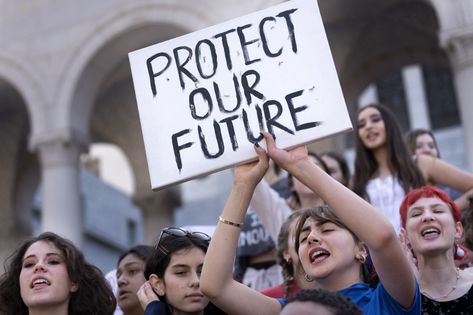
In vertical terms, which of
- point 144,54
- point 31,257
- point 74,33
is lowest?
point 31,257

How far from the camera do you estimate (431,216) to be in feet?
10.1

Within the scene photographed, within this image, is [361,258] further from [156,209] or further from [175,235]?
[156,209]

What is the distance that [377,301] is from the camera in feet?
8.25

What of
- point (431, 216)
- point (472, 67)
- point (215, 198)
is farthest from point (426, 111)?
point (431, 216)

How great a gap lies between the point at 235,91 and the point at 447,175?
215 centimetres

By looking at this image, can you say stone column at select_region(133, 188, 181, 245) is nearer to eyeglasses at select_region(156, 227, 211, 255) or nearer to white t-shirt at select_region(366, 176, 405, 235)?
white t-shirt at select_region(366, 176, 405, 235)

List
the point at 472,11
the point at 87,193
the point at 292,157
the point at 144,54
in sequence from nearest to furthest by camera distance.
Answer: the point at 292,157 < the point at 144,54 < the point at 472,11 < the point at 87,193

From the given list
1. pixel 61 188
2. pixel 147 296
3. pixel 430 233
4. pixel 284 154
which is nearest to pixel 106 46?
pixel 61 188

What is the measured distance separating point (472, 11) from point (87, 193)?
15.4 meters

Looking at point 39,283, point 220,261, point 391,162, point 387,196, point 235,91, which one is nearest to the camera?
point 220,261

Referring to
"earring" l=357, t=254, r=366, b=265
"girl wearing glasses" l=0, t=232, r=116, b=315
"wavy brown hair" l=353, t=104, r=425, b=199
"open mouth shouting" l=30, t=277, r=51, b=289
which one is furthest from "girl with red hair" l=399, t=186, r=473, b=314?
"open mouth shouting" l=30, t=277, r=51, b=289

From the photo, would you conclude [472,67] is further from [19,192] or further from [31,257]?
[19,192]

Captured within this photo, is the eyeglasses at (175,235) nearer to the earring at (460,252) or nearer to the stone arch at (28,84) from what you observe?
the earring at (460,252)

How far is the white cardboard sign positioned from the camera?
Result: 2.74 meters
